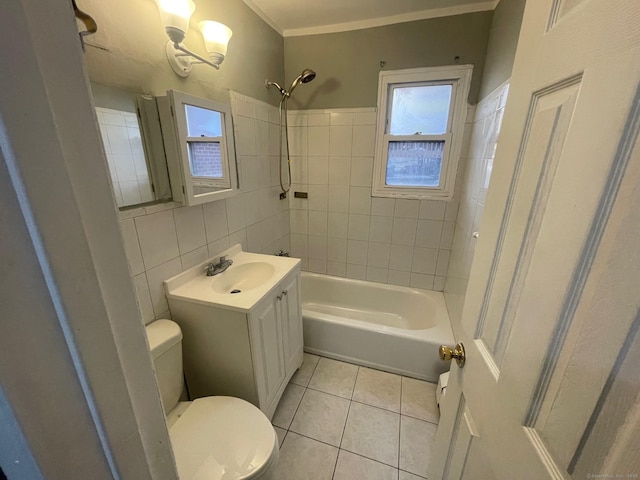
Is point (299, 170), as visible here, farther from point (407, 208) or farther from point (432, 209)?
point (432, 209)

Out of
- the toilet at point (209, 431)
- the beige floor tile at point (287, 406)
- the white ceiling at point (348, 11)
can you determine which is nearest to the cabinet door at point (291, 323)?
the beige floor tile at point (287, 406)

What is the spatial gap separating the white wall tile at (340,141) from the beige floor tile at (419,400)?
6.01 feet

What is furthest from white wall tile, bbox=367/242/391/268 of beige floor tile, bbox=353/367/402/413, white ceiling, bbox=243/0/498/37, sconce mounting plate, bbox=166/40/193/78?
sconce mounting plate, bbox=166/40/193/78

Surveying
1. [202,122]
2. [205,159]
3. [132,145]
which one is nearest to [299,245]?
[205,159]

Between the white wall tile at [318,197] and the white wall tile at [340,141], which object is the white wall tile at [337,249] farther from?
the white wall tile at [340,141]

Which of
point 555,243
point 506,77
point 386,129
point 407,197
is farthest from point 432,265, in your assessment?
point 555,243

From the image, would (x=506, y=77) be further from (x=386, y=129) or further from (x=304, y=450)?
(x=304, y=450)

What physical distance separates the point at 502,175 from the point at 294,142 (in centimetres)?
198

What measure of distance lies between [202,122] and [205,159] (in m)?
0.18

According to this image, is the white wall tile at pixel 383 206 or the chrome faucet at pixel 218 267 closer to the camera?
the chrome faucet at pixel 218 267

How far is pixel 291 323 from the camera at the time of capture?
1611 millimetres

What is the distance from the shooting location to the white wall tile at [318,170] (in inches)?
91.4

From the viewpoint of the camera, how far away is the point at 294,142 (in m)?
2.33

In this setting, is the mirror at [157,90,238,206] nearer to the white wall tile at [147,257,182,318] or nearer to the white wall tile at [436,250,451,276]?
the white wall tile at [147,257,182,318]
